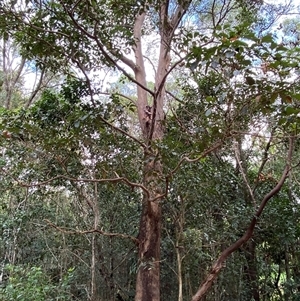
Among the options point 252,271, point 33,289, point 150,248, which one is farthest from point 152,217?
point 252,271

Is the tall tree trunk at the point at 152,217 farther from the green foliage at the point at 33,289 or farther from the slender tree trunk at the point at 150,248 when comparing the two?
the green foliage at the point at 33,289

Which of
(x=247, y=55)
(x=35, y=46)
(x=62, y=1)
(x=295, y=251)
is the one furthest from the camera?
(x=295, y=251)

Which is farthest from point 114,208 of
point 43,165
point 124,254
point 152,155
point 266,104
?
point 266,104

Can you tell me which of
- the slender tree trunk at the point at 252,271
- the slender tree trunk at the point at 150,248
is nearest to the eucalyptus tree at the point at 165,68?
the slender tree trunk at the point at 150,248

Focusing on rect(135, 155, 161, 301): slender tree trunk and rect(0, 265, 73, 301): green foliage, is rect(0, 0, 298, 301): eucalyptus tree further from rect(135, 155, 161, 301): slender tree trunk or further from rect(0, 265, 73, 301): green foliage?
rect(0, 265, 73, 301): green foliage

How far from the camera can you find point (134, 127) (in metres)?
4.52

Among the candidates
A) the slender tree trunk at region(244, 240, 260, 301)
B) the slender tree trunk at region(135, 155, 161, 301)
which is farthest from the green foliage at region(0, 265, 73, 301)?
the slender tree trunk at region(244, 240, 260, 301)

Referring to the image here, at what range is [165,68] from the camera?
13.0 feet

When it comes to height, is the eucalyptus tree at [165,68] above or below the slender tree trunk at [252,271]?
above

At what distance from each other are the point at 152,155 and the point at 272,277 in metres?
2.93

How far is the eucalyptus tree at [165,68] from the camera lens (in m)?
1.55

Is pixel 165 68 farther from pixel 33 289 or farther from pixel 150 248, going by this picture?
pixel 33 289

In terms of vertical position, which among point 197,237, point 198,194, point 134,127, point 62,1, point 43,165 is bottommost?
point 197,237

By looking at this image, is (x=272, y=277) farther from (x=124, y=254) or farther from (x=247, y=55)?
(x=247, y=55)
